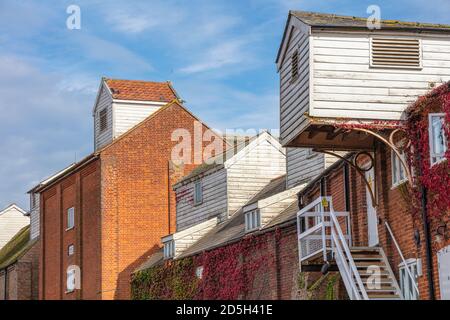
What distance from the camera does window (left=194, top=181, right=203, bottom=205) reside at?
43938mm

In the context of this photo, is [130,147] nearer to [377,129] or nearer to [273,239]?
[273,239]

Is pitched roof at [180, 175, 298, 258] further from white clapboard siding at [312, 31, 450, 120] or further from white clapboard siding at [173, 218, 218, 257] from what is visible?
white clapboard siding at [312, 31, 450, 120]

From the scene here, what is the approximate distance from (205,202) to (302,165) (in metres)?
8.13

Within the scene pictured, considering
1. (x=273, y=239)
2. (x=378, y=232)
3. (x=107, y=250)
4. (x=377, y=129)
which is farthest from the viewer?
(x=107, y=250)

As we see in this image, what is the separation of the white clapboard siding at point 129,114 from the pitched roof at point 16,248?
13.3 m

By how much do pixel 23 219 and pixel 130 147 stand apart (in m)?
30.9

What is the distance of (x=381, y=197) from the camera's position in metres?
23.9

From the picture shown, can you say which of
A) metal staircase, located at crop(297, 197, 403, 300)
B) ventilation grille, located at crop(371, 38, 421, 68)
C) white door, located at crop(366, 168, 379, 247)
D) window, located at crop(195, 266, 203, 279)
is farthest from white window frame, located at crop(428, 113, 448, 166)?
window, located at crop(195, 266, 203, 279)

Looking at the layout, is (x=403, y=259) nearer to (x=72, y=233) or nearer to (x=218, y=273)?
(x=218, y=273)

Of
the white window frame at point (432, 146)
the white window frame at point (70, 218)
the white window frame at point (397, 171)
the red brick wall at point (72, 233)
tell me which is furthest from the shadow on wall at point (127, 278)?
the white window frame at point (432, 146)

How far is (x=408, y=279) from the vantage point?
74.2ft

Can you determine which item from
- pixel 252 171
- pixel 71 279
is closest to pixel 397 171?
pixel 252 171
